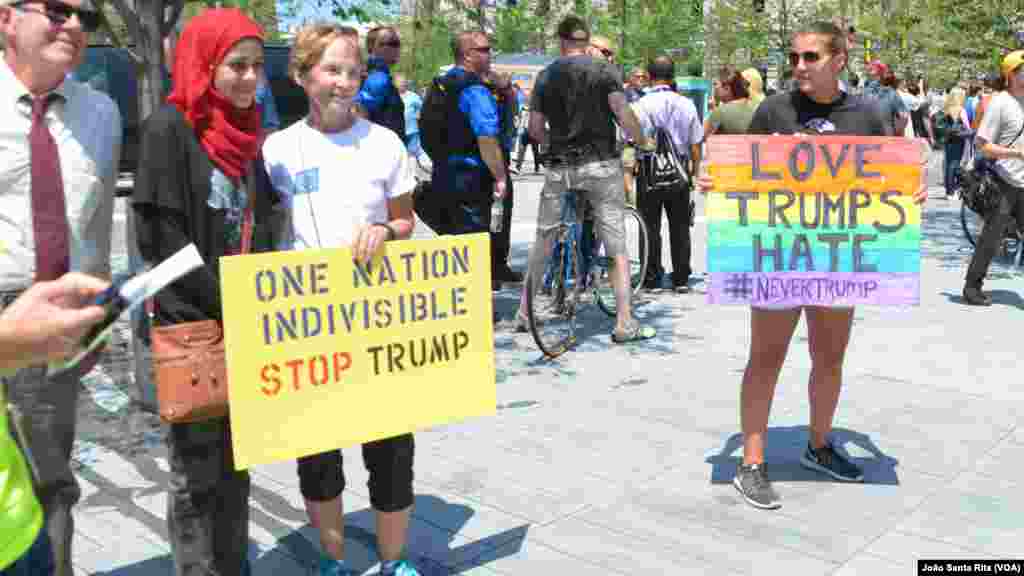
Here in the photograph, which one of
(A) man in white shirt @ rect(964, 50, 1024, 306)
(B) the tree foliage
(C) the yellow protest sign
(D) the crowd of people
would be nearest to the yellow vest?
(D) the crowd of people

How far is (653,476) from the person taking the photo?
4.95 meters

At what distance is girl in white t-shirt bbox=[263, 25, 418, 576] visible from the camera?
346cm

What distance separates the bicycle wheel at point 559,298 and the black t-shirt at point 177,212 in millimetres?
4213

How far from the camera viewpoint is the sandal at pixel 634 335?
7.56 meters

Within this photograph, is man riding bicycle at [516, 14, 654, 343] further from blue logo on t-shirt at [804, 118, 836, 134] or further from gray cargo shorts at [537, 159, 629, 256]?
blue logo on t-shirt at [804, 118, 836, 134]

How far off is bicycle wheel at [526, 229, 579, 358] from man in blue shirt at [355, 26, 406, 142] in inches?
58.0

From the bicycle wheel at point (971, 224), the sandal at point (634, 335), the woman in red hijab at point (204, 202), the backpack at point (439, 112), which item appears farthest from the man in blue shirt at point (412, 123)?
the woman in red hijab at point (204, 202)

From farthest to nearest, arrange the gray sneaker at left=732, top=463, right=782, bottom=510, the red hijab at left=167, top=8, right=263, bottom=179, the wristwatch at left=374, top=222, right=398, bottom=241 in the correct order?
the gray sneaker at left=732, top=463, right=782, bottom=510, the wristwatch at left=374, top=222, right=398, bottom=241, the red hijab at left=167, top=8, right=263, bottom=179

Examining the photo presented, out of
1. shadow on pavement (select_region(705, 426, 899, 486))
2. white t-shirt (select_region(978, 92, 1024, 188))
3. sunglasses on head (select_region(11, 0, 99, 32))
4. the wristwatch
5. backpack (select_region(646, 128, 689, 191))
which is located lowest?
shadow on pavement (select_region(705, 426, 899, 486))

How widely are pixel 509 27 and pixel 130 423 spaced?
16782mm

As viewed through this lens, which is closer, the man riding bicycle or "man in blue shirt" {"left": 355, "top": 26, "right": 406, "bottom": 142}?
the man riding bicycle

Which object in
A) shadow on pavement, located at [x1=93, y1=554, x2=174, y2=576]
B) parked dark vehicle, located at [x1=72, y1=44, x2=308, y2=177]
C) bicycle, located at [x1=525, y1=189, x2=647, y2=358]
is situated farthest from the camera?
parked dark vehicle, located at [x1=72, y1=44, x2=308, y2=177]

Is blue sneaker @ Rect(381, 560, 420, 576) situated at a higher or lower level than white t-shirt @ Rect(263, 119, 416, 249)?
lower

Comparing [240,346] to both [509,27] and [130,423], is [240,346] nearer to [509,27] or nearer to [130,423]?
[130,423]
